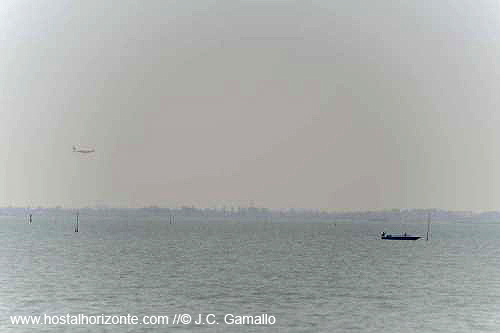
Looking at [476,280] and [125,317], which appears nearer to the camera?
[125,317]

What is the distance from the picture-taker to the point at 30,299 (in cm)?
7712

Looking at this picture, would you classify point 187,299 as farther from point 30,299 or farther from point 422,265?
point 422,265

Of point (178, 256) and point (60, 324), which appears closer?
point (60, 324)

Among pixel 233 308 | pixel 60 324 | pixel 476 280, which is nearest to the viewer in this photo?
pixel 60 324

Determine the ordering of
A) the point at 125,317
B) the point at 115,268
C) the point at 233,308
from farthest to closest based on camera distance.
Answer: the point at 115,268 → the point at 233,308 → the point at 125,317

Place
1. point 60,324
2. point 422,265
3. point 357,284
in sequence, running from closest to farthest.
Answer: point 60,324 → point 357,284 → point 422,265

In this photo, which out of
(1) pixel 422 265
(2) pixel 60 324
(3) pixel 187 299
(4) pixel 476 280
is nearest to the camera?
(2) pixel 60 324

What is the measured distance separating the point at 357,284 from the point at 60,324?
47.7 meters

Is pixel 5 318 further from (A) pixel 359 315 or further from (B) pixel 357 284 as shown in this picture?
(B) pixel 357 284

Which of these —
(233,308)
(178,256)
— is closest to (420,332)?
(233,308)

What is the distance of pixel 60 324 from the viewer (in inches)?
2451

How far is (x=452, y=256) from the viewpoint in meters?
162

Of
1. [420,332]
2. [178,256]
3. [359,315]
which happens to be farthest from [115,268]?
[420,332]

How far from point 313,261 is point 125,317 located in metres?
75.9
